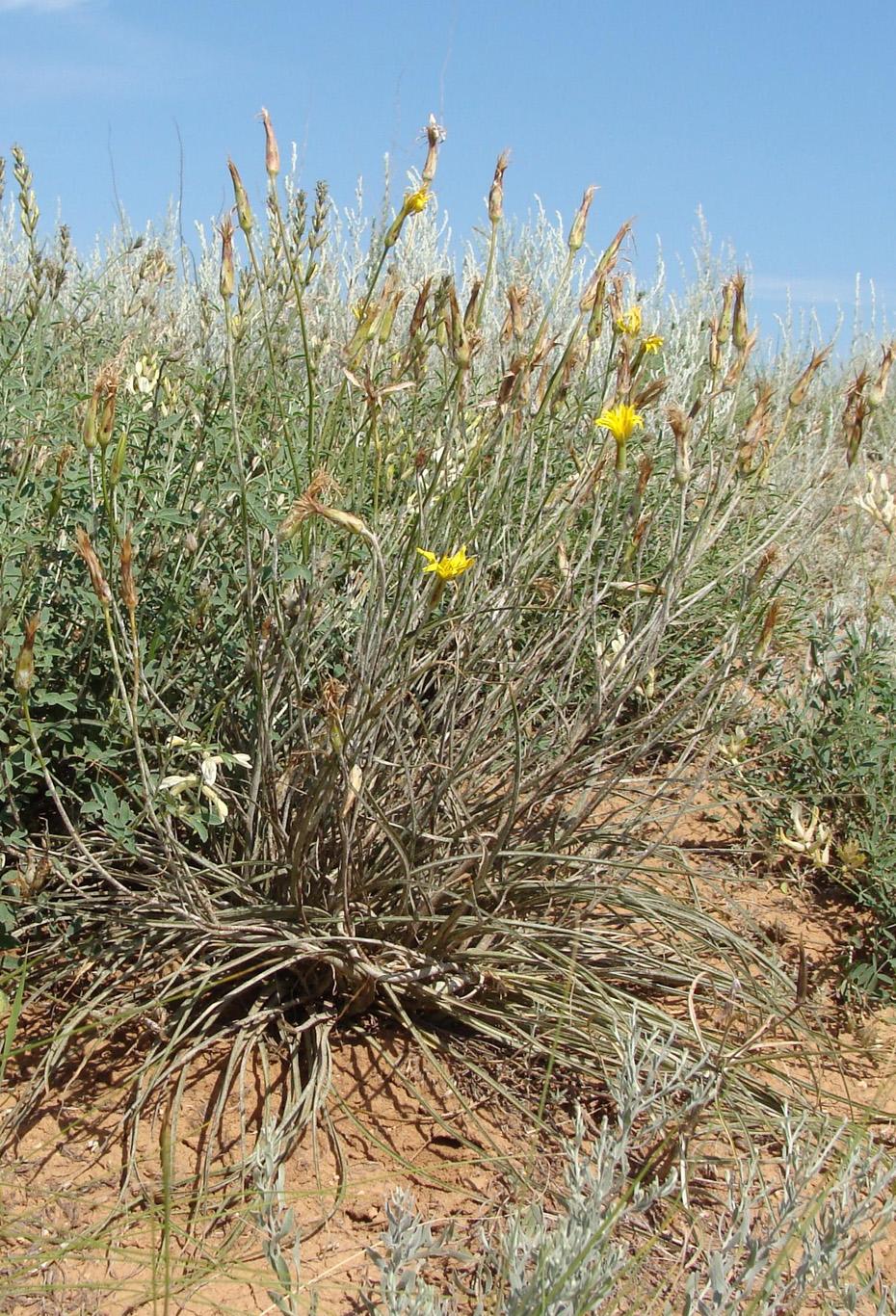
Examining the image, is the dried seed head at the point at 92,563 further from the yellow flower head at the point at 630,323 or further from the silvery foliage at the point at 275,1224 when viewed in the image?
the yellow flower head at the point at 630,323

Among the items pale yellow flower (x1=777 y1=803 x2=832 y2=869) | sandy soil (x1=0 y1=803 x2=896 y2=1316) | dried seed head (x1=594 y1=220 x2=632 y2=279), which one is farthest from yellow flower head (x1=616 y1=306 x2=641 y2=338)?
pale yellow flower (x1=777 y1=803 x2=832 y2=869)

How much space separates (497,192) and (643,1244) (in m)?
1.81

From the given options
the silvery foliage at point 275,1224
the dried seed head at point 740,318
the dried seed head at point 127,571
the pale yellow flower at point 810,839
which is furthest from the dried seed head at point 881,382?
the silvery foliage at point 275,1224

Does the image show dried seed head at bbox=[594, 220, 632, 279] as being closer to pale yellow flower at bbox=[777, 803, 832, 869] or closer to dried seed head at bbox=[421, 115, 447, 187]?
dried seed head at bbox=[421, 115, 447, 187]

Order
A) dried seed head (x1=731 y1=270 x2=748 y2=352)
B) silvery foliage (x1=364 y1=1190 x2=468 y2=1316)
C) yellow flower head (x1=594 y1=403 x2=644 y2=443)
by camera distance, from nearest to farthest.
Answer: silvery foliage (x1=364 y1=1190 x2=468 y2=1316) < yellow flower head (x1=594 y1=403 x2=644 y2=443) < dried seed head (x1=731 y1=270 x2=748 y2=352)

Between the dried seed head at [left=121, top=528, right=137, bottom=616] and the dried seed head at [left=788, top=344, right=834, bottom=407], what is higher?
the dried seed head at [left=788, top=344, right=834, bottom=407]

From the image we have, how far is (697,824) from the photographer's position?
3.13 metres

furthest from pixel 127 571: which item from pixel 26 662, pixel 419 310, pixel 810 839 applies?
pixel 810 839

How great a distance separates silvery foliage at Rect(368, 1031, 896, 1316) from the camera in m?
1.41

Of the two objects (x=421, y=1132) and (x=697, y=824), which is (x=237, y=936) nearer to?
(x=421, y=1132)

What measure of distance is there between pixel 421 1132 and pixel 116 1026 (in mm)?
557

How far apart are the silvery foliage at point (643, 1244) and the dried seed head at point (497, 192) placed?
1464 mm

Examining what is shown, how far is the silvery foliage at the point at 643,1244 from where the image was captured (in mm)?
1409

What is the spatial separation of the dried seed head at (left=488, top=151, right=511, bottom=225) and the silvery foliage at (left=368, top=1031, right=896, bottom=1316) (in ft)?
4.80
